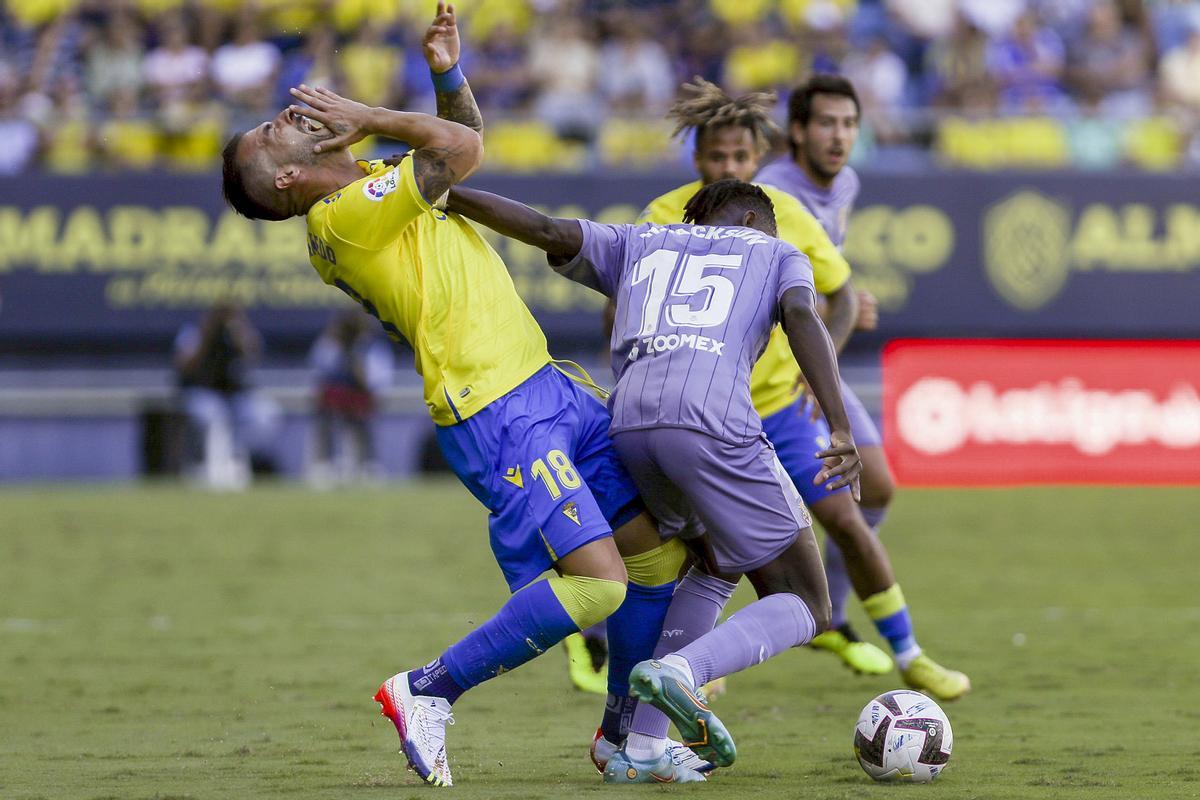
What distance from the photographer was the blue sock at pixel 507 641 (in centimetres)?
504

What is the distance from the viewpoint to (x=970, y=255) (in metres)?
19.6

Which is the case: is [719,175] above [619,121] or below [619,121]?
above

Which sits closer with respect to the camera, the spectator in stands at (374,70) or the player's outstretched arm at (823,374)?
the player's outstretched arm at (823,374)

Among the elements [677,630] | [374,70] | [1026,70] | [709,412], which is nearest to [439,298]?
[709,412]

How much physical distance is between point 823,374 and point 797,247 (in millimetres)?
A: 1612

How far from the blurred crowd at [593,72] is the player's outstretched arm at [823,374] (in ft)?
44.9

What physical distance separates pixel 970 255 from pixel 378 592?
10585 millimetres

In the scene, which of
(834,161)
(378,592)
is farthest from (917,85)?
(834,161)

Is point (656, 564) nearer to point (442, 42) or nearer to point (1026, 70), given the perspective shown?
point (442, 42)

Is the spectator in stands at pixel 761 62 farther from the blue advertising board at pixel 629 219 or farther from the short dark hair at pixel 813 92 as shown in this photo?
the short dark hair at pixel 813 92

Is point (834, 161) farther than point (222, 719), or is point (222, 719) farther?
point (834, 161)

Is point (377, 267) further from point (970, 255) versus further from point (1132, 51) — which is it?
point (1132, 51)

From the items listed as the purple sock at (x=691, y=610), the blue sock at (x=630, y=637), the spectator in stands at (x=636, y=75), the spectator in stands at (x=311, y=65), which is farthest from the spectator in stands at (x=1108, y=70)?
the blue sock at (x=630, y=637)

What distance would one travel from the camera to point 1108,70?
19.5 m
